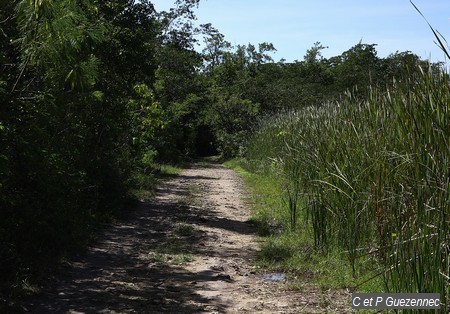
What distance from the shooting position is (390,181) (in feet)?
17.5

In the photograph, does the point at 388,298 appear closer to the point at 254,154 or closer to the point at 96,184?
the point at 96,184

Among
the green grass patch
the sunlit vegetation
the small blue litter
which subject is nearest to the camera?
the sunlit vegetation

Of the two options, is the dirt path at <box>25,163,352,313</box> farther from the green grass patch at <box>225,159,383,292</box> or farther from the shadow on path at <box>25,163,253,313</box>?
the green grass patch at <box>225,159,383,292</box>

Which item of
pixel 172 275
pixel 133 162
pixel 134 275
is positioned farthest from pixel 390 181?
pixel 133 162

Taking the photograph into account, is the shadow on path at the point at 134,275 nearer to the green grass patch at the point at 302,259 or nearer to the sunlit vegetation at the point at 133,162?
the sunlit vegetation at the point at 133,162

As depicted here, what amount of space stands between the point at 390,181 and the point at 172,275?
270cm

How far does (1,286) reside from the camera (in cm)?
515

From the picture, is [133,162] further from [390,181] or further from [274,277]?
[390,181]

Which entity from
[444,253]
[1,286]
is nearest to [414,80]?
[444,253]

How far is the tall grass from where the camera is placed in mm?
3754

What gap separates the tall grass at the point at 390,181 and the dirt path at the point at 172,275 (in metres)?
0.97

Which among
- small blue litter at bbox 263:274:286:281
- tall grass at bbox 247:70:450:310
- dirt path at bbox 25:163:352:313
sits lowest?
small blue litter at bbox 263:274:286:281

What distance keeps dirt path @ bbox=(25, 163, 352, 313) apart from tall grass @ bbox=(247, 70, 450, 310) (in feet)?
3.20

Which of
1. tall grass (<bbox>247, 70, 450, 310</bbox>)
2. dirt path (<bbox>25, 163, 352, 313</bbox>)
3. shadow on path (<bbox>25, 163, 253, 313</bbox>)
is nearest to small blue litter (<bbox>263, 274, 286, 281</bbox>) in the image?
dirt path (<bbox>25, 163, 352, 313</bbox>)
